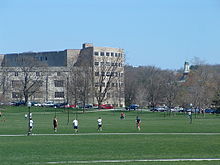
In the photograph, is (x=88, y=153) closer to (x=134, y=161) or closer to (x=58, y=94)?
(x=134, y=161)

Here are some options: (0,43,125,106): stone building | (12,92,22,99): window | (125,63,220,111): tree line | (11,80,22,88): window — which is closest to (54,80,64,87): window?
(0,43,125,106): stone building

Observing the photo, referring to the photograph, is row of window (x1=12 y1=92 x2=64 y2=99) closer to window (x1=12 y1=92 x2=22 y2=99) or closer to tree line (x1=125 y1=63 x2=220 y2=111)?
window (x1=12 y1=92 x2=22 y2=99)

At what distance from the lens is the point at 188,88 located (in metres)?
115

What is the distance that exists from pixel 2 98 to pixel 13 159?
307 feet

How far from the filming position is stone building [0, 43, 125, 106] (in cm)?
11706

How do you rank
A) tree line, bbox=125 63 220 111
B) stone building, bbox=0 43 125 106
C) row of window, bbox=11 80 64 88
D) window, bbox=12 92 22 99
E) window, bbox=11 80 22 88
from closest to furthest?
1. tree line, bbox=125 63 220 111
2. stone building, bbox=0 43 125 106
3. row of window, bbox=11 80 64 88
4. window, bbox=11 80 22 88
5. window, bbox=12 92 22 99

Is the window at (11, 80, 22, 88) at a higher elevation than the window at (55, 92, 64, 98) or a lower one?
higher

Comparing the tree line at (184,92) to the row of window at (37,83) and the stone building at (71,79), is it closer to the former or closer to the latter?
the stone building at (71,79)

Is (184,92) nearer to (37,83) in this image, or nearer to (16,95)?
(37,83)

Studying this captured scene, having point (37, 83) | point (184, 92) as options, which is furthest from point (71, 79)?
point (184, 92)

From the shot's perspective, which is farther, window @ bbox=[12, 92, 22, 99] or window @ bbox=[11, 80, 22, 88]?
window @ bbox=[12, 92, 22, 99]

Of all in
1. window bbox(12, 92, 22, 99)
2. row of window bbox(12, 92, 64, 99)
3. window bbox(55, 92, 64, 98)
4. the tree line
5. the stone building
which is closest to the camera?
the tree line

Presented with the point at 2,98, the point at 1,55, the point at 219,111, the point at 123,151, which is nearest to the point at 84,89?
the point at 2,98

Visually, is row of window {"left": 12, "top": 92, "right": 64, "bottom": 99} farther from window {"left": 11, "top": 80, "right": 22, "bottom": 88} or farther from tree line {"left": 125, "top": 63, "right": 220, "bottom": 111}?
tree line {"left": 125, "top": 63, "right": 220, "bottom": 111}
